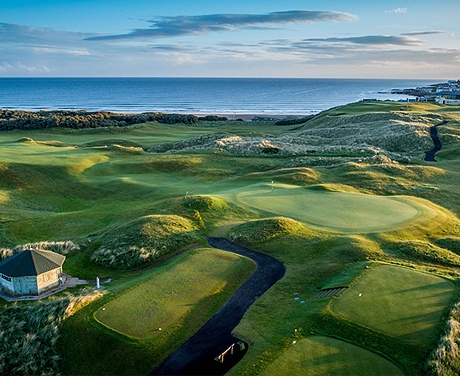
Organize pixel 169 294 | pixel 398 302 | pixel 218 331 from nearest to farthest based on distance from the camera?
1. pixel 218 331
2. pixel 398 302
3. pixel 169 294

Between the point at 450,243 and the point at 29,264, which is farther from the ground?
the point at 29,264

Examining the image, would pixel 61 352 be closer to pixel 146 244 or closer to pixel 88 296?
pixel 88 296

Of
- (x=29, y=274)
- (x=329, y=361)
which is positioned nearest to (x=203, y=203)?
(x=29, y=274)

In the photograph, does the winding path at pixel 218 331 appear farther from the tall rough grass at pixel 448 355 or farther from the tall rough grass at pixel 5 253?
the tall rough grass at pixel 5 253

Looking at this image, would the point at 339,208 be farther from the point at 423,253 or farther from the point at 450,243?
the point at 423,253

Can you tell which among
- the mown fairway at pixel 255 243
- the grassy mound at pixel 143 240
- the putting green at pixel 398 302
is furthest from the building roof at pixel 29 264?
the putting green at pixel 398 302

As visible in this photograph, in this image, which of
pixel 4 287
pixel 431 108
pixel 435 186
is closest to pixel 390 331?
pixel 4 287
